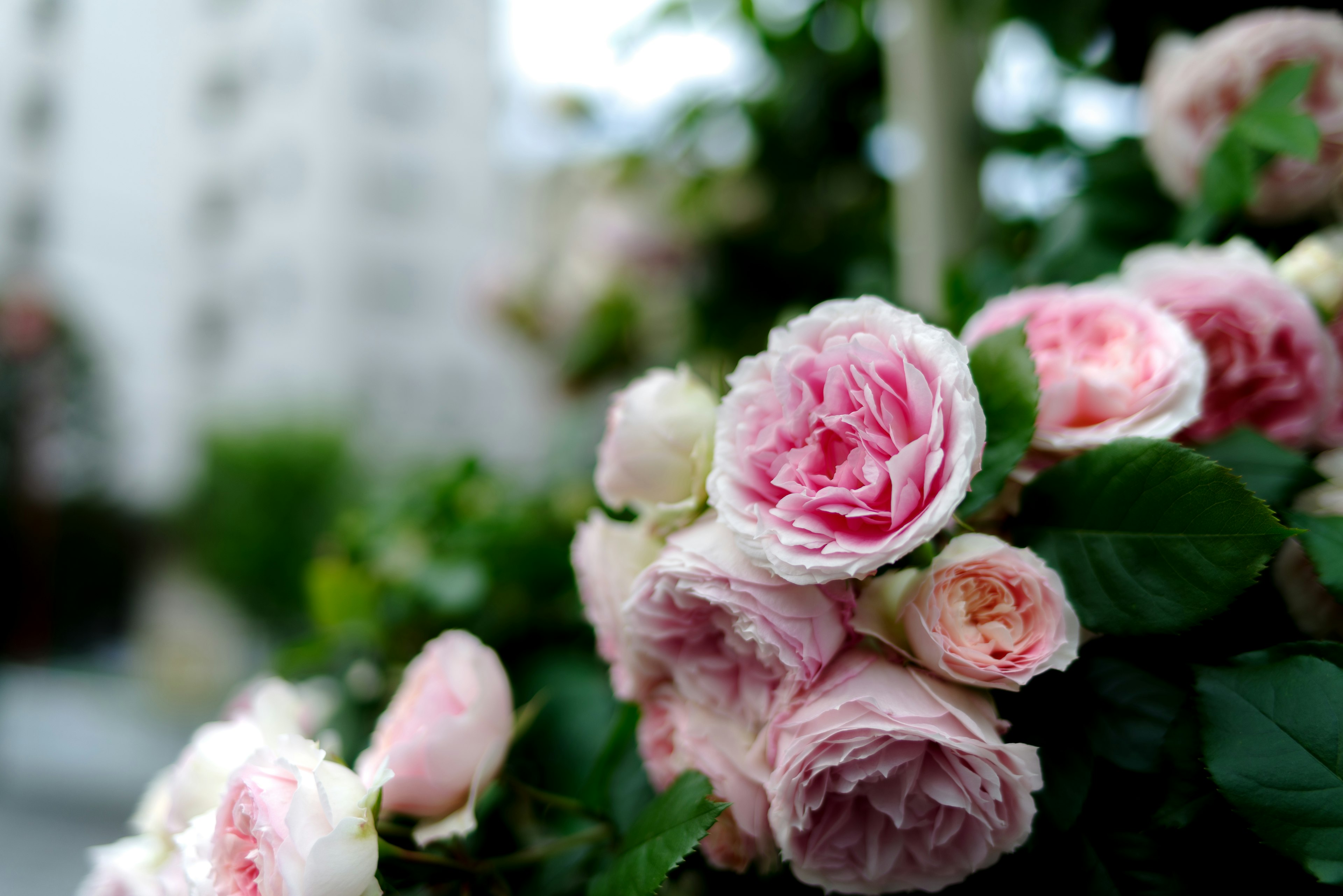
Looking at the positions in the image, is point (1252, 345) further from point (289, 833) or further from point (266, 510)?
point (266, 510)

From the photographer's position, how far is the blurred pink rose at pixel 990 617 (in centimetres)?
20

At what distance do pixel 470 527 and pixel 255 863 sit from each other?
0.29 meters

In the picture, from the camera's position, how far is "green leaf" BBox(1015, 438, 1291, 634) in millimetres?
207

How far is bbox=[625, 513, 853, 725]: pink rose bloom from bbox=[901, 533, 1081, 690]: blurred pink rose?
0.9 inches

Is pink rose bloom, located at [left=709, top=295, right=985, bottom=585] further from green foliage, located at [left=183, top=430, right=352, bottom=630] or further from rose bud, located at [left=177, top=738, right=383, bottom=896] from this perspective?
green foliage, located at [left=183, top=430, right=352, bottom=630]

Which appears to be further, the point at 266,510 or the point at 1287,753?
the point at 266,510

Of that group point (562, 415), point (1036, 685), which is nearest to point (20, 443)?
point (562, 415)

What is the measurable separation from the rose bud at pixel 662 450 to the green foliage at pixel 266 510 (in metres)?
2.96

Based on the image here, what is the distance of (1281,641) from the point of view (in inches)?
10.0

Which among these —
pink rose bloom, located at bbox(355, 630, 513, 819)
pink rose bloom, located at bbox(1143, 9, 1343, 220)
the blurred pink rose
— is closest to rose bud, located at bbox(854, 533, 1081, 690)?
the blurred pink rose

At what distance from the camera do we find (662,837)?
0.72 ft

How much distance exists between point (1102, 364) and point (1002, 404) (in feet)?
0.16

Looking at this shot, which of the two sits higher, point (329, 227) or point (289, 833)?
point (329, 227)

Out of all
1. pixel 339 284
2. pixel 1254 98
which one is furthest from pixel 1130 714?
pixel 339 284
